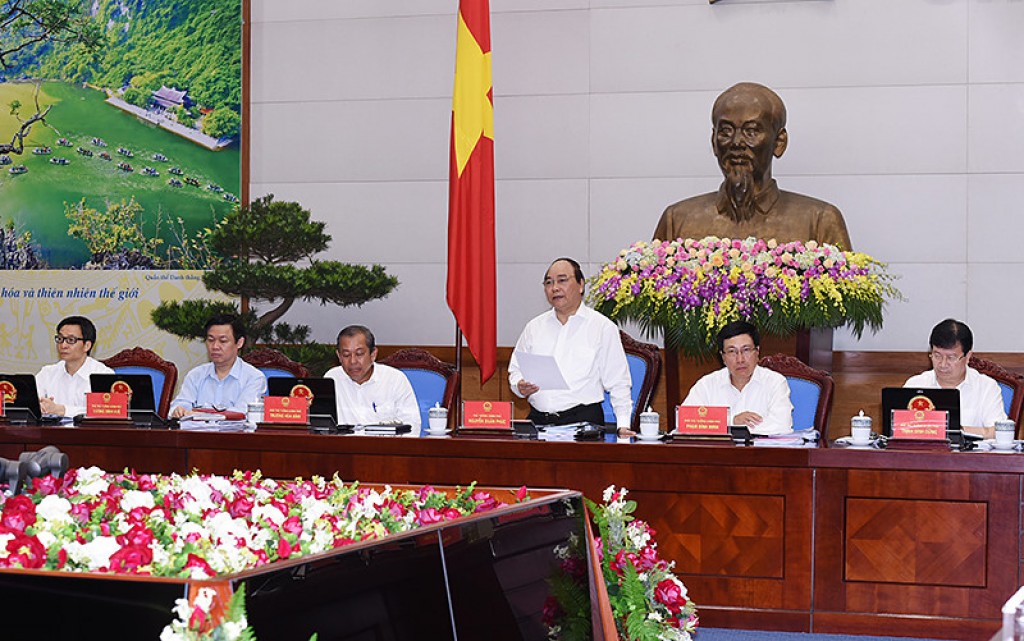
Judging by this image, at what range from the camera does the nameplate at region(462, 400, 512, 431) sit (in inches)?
154

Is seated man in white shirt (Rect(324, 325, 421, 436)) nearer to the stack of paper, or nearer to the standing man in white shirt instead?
the standing man in white shirt

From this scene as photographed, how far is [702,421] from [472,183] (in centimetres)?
165

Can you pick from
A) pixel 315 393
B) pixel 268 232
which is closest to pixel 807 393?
pixel 315 393

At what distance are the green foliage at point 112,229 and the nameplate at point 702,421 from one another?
3.83 metres

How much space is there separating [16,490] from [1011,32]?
5.28 meters

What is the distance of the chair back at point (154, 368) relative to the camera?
485cm

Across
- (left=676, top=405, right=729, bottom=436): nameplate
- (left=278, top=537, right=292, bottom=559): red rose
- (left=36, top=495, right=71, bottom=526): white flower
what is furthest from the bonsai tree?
(left=278, top=537, right=292, bottom=559): red rose

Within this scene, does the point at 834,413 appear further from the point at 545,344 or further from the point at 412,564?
the point at 412,564

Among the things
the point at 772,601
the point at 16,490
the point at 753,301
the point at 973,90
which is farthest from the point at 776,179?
the point at 16,490

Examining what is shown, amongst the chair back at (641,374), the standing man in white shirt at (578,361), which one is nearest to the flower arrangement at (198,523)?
the standing man in white shirt at (578,361)

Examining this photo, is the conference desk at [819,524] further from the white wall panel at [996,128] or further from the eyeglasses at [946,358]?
the white wall panel at [996,128]

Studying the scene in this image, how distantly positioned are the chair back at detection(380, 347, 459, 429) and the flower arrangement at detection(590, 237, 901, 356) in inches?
28.0

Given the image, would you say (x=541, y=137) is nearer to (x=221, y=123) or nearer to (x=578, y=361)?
(x=221, y=123)

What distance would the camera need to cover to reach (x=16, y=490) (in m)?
2.14
